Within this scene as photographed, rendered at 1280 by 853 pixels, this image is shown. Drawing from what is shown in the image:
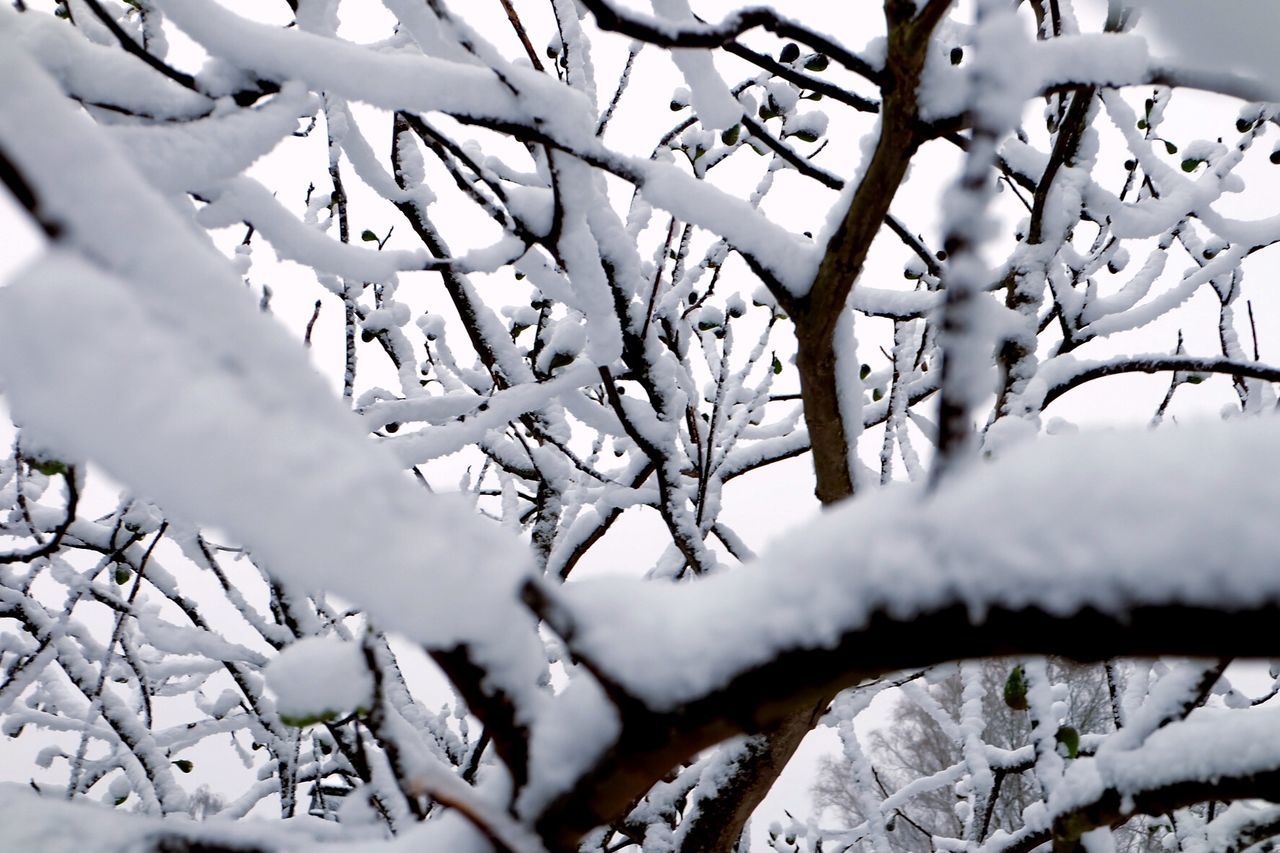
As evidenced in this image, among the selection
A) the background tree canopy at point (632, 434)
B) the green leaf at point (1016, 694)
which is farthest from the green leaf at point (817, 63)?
the green leaf at point (1016, 694)

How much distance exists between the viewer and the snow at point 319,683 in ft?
1.93

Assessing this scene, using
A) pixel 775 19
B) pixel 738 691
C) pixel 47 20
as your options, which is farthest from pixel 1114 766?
pixel 47 20

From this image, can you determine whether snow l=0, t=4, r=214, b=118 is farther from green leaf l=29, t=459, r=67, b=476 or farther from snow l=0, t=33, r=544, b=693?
snow l=0, t=33, r=544, b=693

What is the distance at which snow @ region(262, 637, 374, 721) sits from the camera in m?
0.59

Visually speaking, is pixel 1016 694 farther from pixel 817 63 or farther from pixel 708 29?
pixel 817 63

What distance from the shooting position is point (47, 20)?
3.75 feet

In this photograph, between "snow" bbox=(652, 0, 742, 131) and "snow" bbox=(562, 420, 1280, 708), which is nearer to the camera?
"snow" bbox=(562, 420, 1280, 708)

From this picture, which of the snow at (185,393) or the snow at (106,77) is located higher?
the snow at (106,77)

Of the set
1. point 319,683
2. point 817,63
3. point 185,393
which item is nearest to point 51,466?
point 319,683

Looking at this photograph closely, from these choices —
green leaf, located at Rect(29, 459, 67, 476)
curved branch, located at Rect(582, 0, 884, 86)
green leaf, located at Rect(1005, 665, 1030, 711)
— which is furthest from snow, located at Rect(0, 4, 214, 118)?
green leaf, located at Rect(1005, 665, 1030, 711)

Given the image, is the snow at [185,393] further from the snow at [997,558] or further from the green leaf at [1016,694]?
the green leaf at [1016,694]

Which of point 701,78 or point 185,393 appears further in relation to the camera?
point 701,78

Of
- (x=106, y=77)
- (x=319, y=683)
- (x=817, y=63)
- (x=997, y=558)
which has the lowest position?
(x=319, y=683)

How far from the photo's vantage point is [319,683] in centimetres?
59
